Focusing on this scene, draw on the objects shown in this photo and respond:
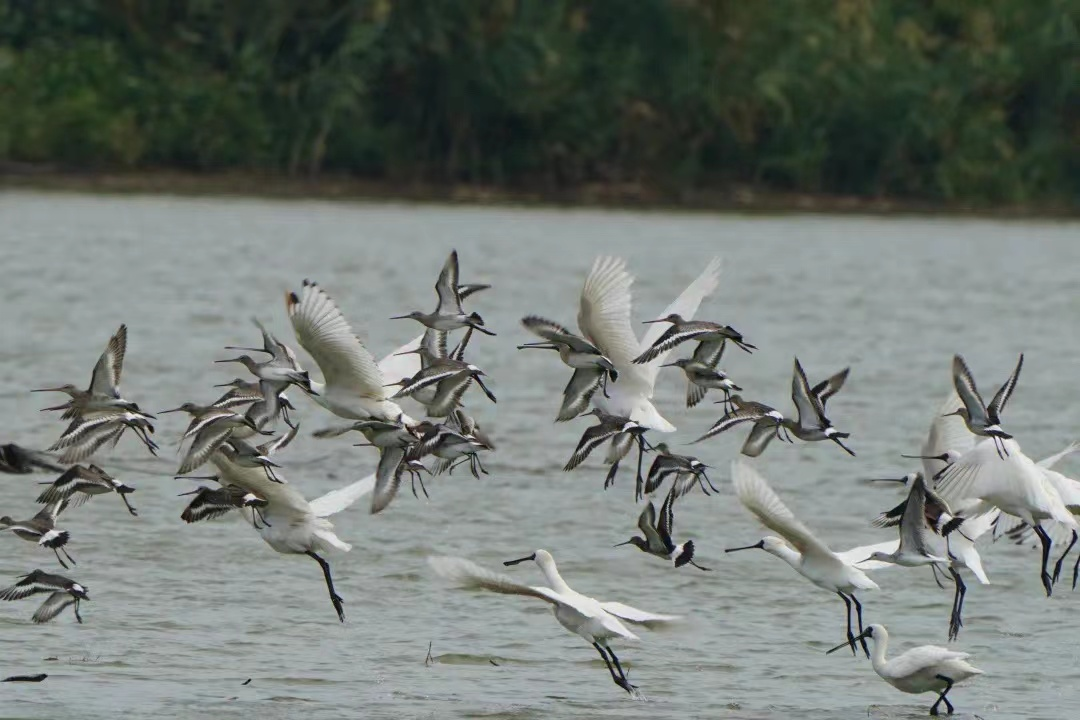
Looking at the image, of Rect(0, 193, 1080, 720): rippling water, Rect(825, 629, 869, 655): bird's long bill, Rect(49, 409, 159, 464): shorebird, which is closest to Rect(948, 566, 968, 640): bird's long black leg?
Rect(0, 193, 1080, 720): rippling water

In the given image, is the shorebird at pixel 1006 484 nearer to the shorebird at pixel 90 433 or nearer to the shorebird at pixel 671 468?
the shorebird at pixel 671 468

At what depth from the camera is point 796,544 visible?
43.3 ft

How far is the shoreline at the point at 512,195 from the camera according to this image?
58.0 m

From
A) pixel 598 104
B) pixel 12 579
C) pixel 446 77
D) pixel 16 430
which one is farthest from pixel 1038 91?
pixel 12 579

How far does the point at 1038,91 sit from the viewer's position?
62156mm

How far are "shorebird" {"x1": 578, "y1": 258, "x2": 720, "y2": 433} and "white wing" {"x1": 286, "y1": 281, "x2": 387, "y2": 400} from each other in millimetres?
1626

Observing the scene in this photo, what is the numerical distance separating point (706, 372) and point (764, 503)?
1419 mm

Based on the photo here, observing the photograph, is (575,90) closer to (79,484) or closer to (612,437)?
(612,437)

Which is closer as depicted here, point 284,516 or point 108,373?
point 108,373

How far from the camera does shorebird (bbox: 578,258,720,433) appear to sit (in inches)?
554

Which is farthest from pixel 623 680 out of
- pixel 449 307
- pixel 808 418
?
pixel 449 307

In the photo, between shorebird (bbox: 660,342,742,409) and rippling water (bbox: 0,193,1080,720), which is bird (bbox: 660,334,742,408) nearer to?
shorebird (bbox: 660,342,742,409)

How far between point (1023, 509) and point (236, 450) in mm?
4481

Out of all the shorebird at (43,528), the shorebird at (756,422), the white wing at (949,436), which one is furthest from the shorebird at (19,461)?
the white wing at (949,436)
